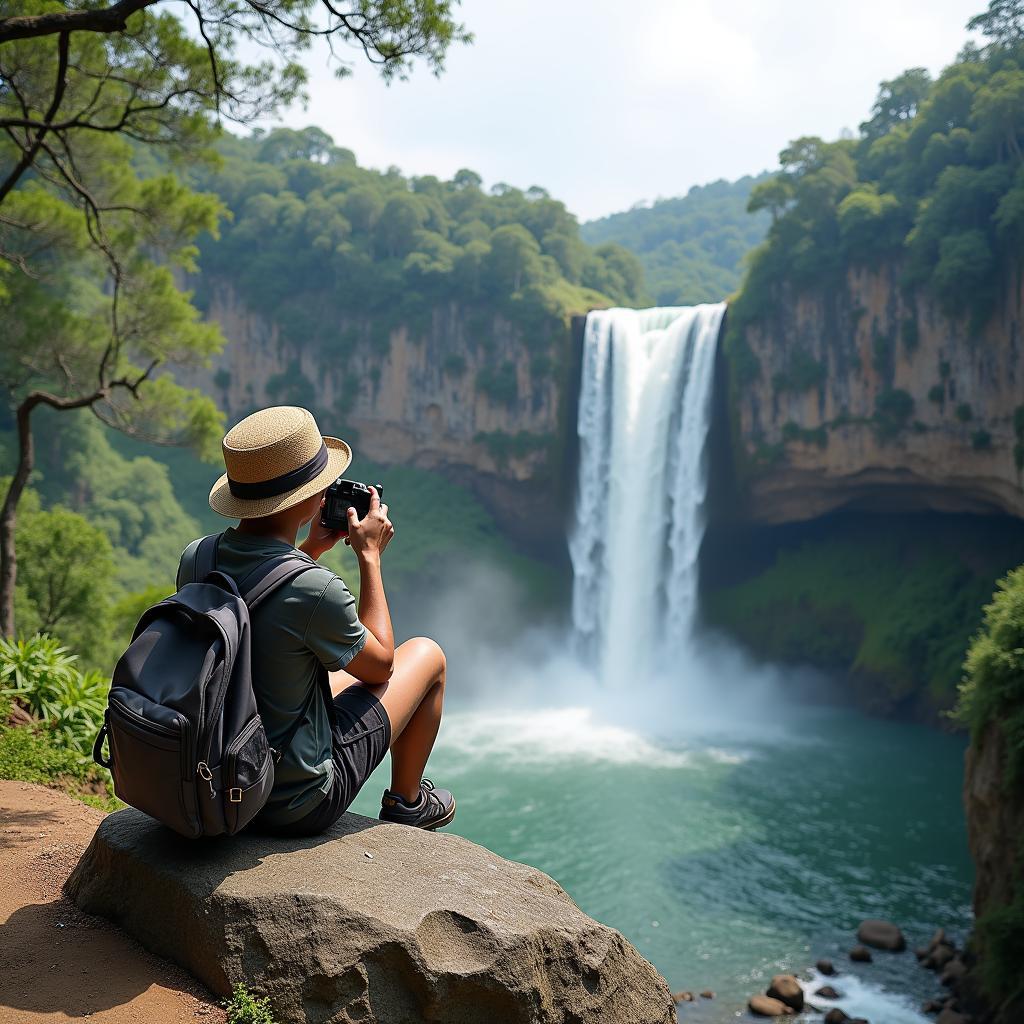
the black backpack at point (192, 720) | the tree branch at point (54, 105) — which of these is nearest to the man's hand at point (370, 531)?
the black backpack at point (192, 720)

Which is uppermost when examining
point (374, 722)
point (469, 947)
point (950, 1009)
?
point (374, 722)

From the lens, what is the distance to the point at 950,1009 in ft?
35.2

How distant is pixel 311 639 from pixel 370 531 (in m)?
0.59

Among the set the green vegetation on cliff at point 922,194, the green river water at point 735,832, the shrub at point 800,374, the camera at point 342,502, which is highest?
the green vegetation on cliff at point 922,194

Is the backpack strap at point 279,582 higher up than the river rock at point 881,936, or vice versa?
the backpack strap at point 279,582

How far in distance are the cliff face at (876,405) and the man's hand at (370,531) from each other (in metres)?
23.1

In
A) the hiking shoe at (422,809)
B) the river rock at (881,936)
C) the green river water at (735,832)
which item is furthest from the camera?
the river rock at (881,936)

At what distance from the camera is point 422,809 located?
3762 mm

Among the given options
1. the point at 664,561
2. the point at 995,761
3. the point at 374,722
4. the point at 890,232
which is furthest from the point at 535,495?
the point at 374,722

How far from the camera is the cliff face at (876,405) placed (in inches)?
978

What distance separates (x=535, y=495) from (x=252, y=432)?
34465 mm

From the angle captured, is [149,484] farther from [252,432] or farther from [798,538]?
[252,432]

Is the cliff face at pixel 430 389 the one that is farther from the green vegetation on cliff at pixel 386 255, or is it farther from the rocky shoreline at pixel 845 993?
the rocky shoreline at pixel 845 993

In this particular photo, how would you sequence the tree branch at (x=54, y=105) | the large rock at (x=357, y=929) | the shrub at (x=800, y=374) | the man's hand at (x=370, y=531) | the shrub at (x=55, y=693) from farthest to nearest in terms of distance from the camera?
the shrub at (x=800, y=374) → the tree branch at (x=54, y=105) → the shrub at (x=55, y=693) → the man's hand at (x=370, y=531) → the large rock at (x=357, y=929)
